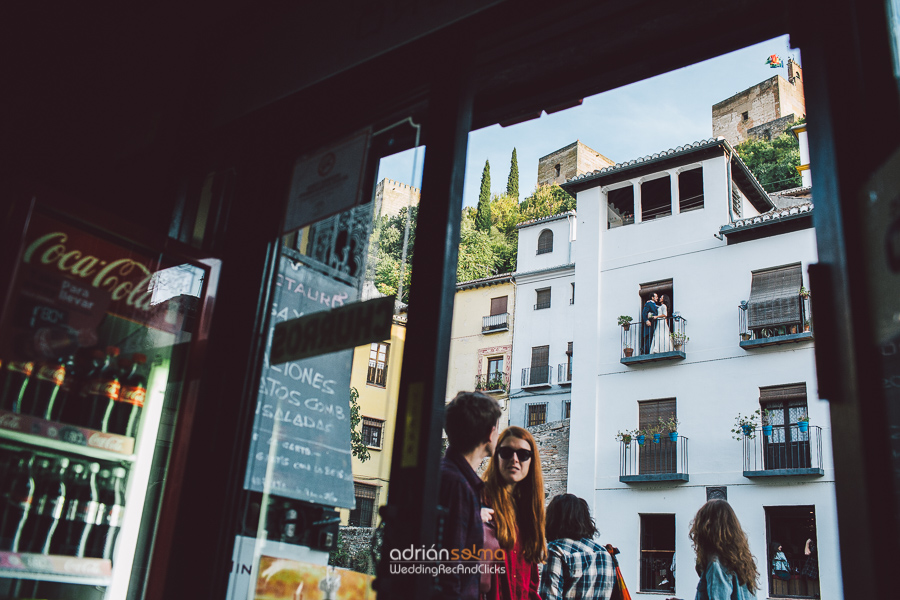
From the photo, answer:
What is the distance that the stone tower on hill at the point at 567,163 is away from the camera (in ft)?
170

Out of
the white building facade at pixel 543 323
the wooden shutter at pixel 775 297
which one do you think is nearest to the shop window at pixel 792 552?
the wooden shutter at pixel 775 297

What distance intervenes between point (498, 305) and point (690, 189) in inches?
329

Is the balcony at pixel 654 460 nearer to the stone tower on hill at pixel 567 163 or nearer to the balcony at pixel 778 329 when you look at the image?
the balcony at pixel 778 329

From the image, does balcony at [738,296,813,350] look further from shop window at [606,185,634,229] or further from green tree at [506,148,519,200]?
green tree at [506,148,519,200]

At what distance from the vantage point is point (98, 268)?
267 cm

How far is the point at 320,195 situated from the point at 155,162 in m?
1.07

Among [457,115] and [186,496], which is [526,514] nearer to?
[186,496]

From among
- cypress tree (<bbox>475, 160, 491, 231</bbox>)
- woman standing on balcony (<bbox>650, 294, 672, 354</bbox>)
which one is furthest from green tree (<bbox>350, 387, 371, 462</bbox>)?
cypress tree (<bbox>475, 160, 491, 231</bbox>)

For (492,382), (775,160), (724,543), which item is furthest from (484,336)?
(775,160)

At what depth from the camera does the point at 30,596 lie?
2.44 metres

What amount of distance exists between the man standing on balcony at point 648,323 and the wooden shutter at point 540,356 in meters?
5.33

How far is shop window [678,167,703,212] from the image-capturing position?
55.9ft

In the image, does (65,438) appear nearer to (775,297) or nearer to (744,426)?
(744,426)

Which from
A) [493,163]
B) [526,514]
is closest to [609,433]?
[526,514]
